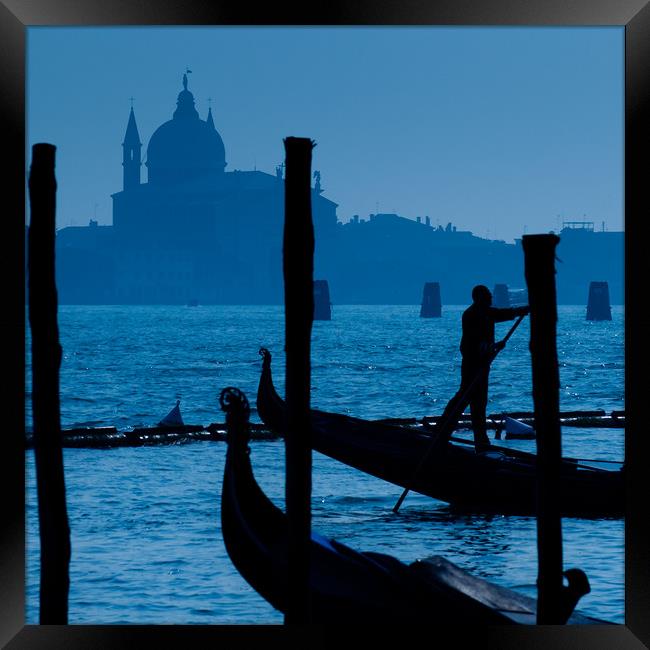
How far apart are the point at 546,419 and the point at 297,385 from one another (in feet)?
3.24

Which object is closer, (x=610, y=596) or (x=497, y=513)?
(x=610, y=596)

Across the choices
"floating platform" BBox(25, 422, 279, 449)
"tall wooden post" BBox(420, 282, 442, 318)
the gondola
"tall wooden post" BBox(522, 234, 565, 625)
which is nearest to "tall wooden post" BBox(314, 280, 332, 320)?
"tall wooden post" BBox(420, 282, 442, 318)

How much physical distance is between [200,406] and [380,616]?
27.4 metres

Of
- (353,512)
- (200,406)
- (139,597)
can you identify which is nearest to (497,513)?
(353,512)

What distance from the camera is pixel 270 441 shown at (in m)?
15.7

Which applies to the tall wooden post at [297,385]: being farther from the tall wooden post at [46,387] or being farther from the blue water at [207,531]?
the blue water at [207,531]

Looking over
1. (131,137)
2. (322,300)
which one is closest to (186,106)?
(131,137)

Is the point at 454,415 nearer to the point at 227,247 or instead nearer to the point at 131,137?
the point at 227,247

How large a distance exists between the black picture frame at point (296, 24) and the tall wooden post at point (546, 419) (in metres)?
0.26

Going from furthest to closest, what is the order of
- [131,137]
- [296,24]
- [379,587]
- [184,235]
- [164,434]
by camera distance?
[131,137]
[184,235]
[164,434]
[296,24]
[379,587]

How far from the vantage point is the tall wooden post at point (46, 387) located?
4.94 metres

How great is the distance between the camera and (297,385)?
194 inches

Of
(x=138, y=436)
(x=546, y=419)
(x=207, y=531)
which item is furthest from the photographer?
(x=138, y=436)

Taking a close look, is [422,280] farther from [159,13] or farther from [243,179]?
[159,13]
